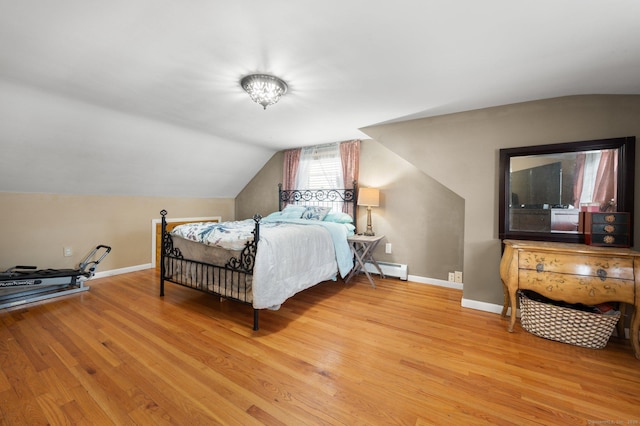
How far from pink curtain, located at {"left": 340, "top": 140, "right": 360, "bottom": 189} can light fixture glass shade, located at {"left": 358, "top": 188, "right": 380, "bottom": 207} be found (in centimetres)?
37

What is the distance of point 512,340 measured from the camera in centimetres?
224

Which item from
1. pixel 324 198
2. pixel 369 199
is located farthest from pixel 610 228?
pixel 324 198

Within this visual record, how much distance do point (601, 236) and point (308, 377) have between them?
8.69ft

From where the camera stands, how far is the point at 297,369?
1805mm

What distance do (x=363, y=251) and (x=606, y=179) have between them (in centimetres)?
265

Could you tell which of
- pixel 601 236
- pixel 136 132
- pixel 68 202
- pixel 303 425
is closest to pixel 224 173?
pixel 136 132

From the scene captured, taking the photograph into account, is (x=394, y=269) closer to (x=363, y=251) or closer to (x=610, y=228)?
(x=363, y=251)

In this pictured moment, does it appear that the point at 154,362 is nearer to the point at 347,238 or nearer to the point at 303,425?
the point at 303,425

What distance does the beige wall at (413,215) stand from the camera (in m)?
3.54

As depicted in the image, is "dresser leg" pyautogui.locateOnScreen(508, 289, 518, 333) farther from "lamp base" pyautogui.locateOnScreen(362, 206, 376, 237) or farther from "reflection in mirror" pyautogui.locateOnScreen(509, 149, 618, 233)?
"lamp base" pyautogui.locateOnScreen(362, 206, 376, 237)

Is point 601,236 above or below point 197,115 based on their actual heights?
below

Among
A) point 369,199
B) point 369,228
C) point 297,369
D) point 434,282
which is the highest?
point 369,199

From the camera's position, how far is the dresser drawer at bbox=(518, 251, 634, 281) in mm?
2027

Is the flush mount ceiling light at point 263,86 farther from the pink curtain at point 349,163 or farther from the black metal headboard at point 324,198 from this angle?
the black metal headboard at point 324,198
